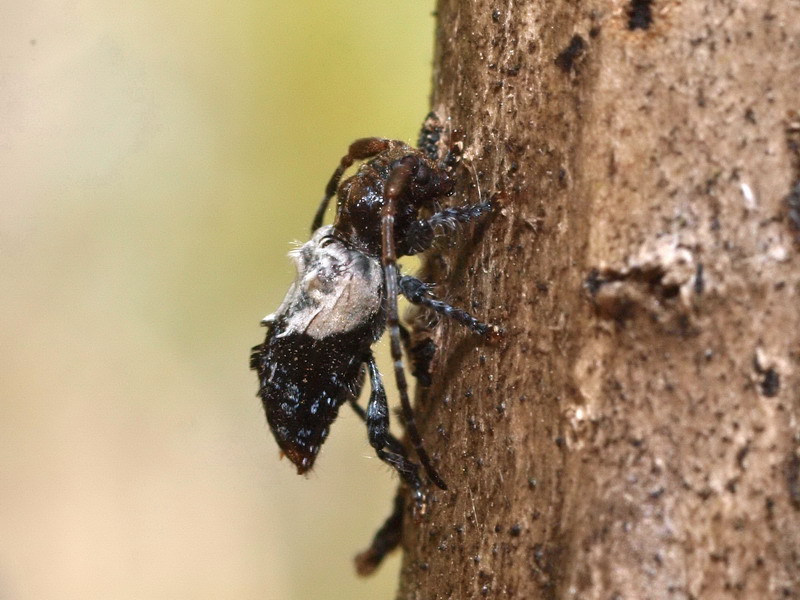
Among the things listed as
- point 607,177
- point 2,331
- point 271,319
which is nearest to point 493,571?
point 607,177

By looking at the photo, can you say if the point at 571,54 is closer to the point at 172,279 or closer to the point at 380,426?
the point at 380,426

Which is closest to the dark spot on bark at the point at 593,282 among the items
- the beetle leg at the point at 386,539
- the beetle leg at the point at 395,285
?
the beetle leg at the point at 395,285

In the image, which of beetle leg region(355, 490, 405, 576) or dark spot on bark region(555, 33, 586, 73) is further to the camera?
beetle leg region(355, 490, 405, 576)

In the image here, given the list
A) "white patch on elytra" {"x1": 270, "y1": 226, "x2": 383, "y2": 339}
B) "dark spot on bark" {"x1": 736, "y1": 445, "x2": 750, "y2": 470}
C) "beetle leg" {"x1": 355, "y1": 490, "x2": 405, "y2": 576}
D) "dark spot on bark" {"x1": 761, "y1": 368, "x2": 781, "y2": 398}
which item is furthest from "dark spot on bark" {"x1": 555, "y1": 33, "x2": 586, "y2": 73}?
"beetle leg" {"x1": 355, "y1": 490, "x2": 405, "y2": 576}

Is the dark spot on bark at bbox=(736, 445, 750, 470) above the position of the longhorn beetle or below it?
below

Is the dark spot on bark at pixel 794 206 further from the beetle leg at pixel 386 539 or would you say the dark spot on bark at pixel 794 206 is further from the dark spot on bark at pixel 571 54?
the beetle leg at pixel 386 539

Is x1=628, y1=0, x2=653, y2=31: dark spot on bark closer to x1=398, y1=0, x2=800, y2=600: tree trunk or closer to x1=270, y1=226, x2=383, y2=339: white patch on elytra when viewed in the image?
x1=398, y1=0, x2=800, y2=600: tree trunk

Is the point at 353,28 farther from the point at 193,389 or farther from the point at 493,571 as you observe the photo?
the point at 493,571
